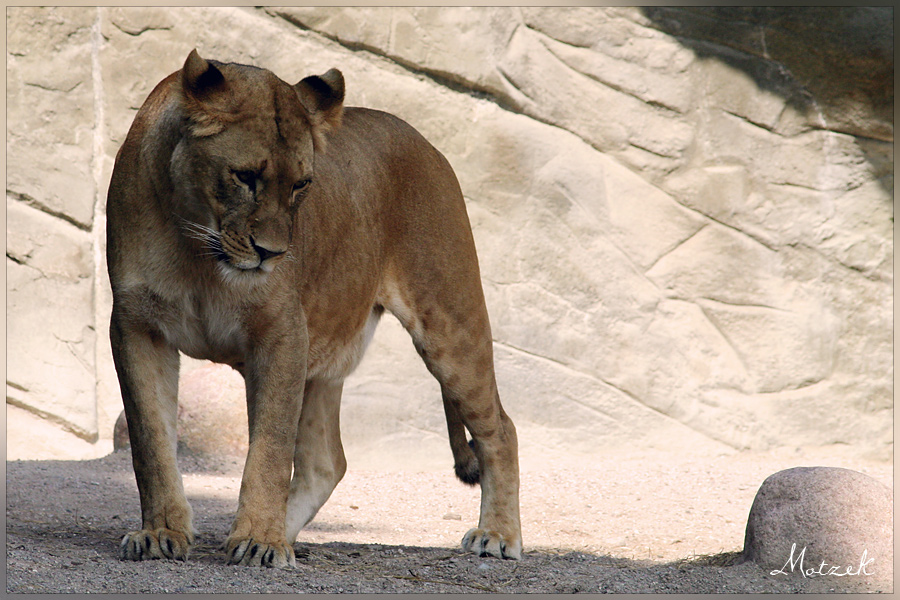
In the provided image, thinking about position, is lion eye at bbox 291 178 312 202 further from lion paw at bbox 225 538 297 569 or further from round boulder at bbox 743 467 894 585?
round boulder at bbox 743 467 894 585

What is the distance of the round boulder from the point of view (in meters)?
3.39

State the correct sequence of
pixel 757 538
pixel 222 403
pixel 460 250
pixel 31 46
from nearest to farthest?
pixel 757 538, pixel 460 250, pixel 222 403, pixel 31 46

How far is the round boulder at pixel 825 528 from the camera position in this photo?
3391 millimetres

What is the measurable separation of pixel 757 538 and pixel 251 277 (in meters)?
2.05

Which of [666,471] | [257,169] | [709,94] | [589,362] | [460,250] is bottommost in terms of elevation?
[666,471]

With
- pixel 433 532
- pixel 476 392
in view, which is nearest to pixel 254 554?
pixel 476 392

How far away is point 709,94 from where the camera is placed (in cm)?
738

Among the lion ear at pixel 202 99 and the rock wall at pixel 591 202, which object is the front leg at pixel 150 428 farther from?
the rock wall at pixel 591 202

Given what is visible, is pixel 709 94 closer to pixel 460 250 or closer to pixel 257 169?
pixel 460 250

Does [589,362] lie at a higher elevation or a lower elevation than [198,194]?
lower

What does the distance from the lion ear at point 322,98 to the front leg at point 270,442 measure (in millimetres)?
657

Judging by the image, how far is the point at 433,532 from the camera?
5.20 m

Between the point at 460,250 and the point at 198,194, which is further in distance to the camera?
the point at 460,250

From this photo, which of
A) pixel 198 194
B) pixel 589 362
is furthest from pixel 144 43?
pixel 198 194
